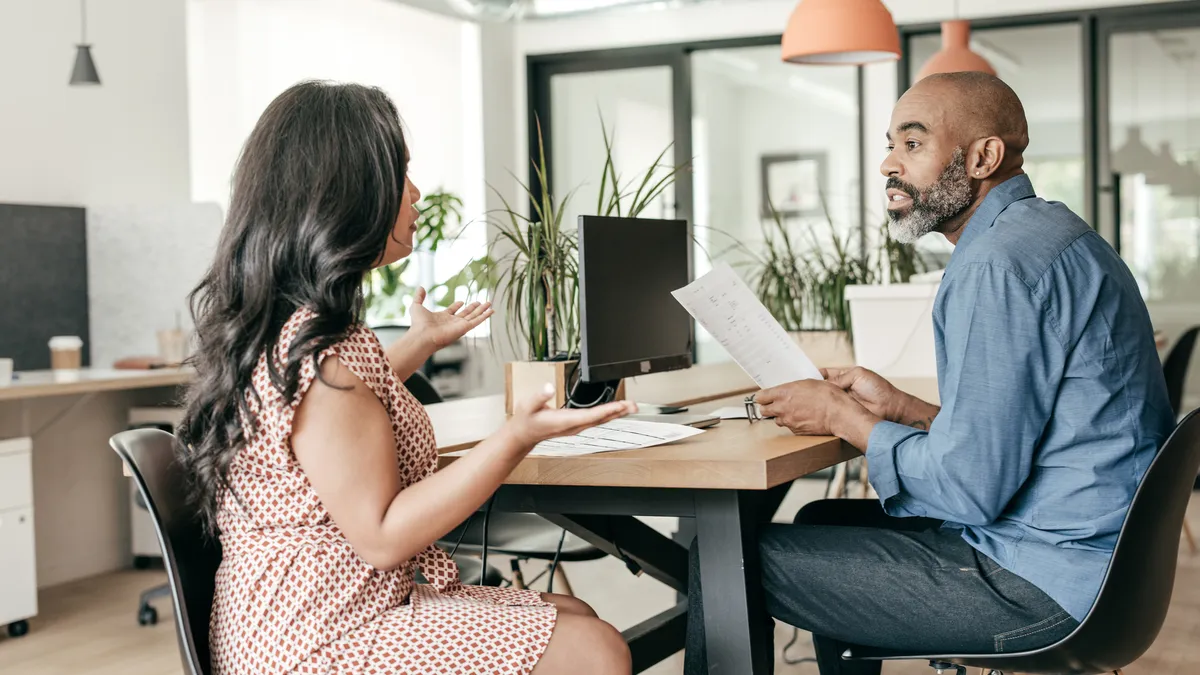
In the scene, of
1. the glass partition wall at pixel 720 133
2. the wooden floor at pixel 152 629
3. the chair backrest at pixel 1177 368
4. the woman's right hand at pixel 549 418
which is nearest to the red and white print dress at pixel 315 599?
the woman's right hand at pixel 549 418

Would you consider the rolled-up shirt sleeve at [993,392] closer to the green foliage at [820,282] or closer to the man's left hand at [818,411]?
the man's left hand at [818,411]

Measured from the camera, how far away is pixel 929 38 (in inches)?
256

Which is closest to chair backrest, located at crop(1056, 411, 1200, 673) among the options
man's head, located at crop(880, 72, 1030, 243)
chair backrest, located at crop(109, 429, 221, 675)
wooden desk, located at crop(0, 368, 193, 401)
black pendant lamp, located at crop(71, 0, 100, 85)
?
man's head, located at crop(880, 72, 1030, 243)

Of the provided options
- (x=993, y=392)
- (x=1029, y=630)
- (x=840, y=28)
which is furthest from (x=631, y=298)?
(x=840, y=28)

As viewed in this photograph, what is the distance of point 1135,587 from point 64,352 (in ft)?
11.7

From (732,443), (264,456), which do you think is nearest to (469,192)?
(732,443)

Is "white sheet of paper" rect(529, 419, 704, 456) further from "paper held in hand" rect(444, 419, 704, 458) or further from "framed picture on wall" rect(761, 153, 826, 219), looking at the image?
"framed picture on wall" rect(761, 153, 826, 219)

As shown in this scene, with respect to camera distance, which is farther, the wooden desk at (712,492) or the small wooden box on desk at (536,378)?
the small wooden box on desk at (536,378)

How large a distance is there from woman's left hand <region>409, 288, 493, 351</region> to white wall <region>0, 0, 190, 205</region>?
2.79 metres

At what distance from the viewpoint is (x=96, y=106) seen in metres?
4.60

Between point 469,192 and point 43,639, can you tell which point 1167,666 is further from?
point 469,192

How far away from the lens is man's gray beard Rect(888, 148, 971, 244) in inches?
77.3

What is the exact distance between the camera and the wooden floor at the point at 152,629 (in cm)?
324

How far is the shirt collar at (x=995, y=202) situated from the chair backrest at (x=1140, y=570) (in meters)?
0.43
